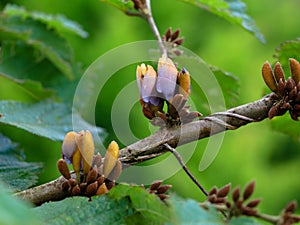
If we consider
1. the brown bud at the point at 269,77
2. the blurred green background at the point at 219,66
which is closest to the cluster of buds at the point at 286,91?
the brown bud at the point at 269,77

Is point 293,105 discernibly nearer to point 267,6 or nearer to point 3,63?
point 3,63

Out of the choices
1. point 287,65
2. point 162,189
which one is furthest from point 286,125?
point 162,189

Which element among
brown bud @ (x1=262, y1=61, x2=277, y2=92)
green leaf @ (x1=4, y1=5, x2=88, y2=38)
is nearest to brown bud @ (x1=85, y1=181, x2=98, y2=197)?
brown bud @ (x1=262, y1=61, x2=277, y2=92)

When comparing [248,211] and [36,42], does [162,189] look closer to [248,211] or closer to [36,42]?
[248,211]

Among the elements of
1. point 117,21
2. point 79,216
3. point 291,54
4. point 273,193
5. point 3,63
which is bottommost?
point 273,193

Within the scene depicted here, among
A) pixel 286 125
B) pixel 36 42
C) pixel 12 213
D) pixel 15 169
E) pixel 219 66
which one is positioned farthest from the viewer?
pixel 219 66

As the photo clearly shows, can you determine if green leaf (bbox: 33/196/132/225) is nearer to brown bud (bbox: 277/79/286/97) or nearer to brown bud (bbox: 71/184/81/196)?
brown bud (bbox: 71/184/81/196)

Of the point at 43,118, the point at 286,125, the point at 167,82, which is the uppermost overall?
Result: the point at 167,82

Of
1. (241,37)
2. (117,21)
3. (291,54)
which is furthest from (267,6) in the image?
(291,54)
